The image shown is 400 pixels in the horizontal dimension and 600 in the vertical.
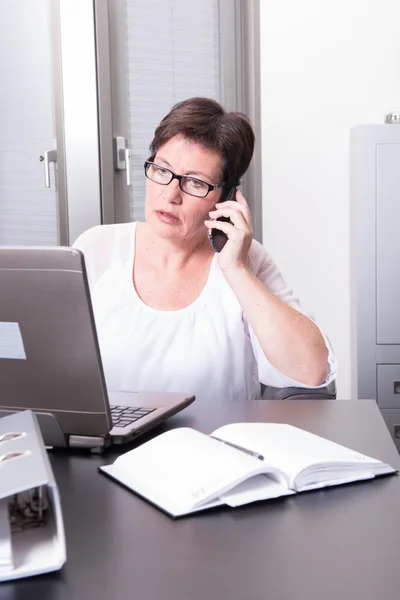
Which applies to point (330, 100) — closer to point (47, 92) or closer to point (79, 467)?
point (47, 92)

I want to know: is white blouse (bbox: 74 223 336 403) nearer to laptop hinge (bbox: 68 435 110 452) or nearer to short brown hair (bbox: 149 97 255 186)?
short brown hair (bbox: 149 97 255 186)

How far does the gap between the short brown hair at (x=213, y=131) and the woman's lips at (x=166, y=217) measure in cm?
17

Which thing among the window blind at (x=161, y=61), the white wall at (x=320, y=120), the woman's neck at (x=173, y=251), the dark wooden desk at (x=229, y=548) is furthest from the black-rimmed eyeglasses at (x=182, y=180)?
the white wall at (x=320, y=120)

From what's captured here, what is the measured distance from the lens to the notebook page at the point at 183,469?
970 millimetres

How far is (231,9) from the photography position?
3770 millimetres

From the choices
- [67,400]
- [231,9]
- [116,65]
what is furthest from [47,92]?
[67,400]

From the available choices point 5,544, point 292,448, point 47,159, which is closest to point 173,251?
point 292,448

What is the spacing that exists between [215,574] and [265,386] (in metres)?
1.10

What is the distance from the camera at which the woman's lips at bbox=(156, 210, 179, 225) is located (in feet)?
6.11

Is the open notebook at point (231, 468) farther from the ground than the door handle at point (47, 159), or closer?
closer

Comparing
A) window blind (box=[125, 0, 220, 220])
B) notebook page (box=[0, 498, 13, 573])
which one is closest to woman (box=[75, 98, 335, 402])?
notebook page (box=[0, 498, 13, 573])

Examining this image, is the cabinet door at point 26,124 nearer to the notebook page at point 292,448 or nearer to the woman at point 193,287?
the woman at point 193,287

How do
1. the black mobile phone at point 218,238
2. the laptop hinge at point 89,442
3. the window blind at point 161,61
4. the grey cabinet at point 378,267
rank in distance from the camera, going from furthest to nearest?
the grey cabinet at point 378,267 < the window blind at point 161,61 < the black mobile phone at point 218,238 < the laptop hinge at point 89,442

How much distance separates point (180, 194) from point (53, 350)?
814 mm
